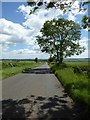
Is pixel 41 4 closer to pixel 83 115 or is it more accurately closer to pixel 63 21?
pixel 83 115

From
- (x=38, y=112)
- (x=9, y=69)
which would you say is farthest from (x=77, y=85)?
(x=9, y=69)

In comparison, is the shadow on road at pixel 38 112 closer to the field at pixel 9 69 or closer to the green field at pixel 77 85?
the green field at pixel 77 85

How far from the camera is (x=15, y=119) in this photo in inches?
378

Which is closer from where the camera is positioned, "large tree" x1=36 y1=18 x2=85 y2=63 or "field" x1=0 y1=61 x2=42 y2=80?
"field" x1=0 y1=61 x2=42 y2=80

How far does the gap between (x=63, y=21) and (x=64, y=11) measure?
54.5 metres

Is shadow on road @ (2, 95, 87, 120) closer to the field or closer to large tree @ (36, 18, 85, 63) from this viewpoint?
the field

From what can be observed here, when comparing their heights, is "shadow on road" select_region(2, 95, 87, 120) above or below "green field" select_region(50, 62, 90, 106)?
below

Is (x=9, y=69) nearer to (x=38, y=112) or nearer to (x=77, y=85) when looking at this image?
(x=77, y=85)

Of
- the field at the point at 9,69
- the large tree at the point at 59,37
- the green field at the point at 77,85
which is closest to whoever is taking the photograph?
the green field at the point at 77,85

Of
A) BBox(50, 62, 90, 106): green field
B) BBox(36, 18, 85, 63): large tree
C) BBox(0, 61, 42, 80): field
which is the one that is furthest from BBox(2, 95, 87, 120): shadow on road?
BBox(36, 18, 85, 63): large tree

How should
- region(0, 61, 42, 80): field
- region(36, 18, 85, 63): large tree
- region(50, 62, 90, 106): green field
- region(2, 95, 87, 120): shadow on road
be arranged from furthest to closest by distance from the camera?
region(36, 18, 85, 63): large tree → region(0, 61, 42, 80): field → region(50, 62, 90, 106): green field → region(2, 95, 87, 120): shadow on road

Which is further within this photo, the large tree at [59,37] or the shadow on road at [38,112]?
the large tree at [59,37]

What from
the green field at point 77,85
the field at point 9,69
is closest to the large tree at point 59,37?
the field at point 9,69

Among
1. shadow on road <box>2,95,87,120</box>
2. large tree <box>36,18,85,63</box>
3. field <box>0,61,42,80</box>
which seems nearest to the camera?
shadow on road <box>2,95,87,120</box>
